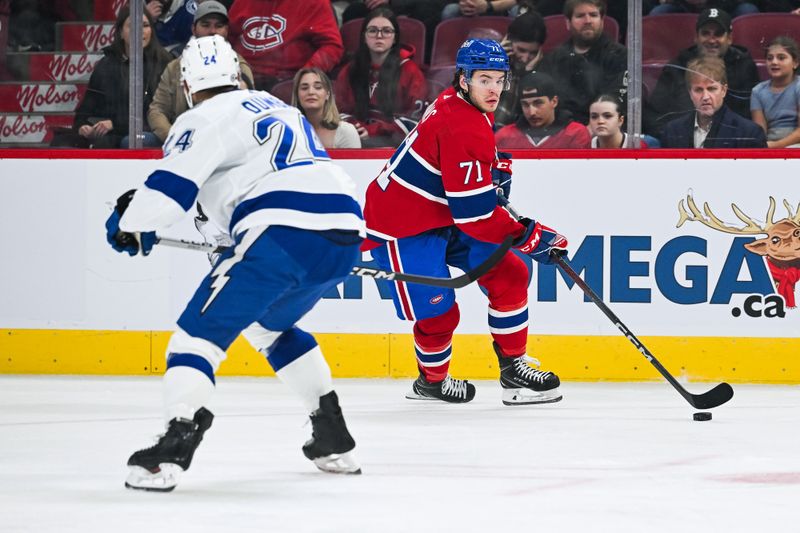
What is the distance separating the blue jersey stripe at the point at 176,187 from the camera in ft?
9.68

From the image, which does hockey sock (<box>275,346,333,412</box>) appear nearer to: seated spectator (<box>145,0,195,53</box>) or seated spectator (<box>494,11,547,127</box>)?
seated spectator (<box>494,11,547,127</box>)

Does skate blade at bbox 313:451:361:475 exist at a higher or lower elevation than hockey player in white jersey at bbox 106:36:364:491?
lower

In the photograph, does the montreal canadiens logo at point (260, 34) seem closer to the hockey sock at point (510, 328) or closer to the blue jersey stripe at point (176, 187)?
the hockey sock at point (510, 328)

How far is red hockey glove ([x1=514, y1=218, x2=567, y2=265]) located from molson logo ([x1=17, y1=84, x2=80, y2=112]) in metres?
2.17

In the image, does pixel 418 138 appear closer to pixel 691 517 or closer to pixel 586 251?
pixel 586 251

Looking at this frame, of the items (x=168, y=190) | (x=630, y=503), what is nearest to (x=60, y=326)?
(x=168, y=190)

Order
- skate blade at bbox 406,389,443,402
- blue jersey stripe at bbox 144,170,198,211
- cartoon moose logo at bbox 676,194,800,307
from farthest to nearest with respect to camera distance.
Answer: cartoon moose logo at bbox 676,194,800,307 → skate blade at bbox 406,389,443,402 → blue jersey stripe at bbox 144,170,198,211

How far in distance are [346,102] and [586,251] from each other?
45.5 inches

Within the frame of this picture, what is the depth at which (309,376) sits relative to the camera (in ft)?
10.7

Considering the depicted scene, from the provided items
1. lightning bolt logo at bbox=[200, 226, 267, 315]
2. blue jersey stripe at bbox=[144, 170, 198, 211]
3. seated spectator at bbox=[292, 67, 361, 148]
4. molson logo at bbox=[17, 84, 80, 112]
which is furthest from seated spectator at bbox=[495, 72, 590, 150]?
blue jersey stripe at bbox=[144, 170, 198, 211]

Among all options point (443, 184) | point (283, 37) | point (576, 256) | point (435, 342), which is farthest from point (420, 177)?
point (283, 37)

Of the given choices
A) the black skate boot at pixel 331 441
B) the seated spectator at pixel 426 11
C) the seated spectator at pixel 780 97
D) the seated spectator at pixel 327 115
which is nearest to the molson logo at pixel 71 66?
the seated spectator at pixel 327 115

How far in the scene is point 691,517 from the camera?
277 cm

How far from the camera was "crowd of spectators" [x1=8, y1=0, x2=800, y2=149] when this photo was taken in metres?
5.30
